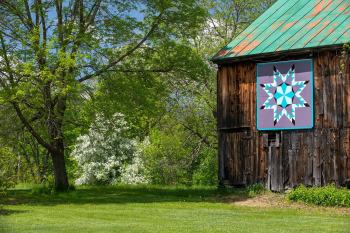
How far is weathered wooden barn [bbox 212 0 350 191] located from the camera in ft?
79.3

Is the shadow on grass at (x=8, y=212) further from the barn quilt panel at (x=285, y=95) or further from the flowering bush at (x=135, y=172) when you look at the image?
the flowering bush at (x=135, y=172)

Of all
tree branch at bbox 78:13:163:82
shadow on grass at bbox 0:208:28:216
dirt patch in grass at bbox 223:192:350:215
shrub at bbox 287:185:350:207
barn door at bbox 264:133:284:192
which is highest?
tree branch at bbox 78:13:163:82

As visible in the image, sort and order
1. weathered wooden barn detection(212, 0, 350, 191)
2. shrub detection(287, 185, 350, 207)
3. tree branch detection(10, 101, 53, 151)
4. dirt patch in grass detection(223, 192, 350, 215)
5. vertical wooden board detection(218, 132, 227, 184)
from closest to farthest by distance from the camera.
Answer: dirt patch in grass detection(223, 192, 350, 215), shrub detection(287, 185, 350, 207), weathered wooden barn detection(212, 0, 350, 191), tree branch detection(10, 101, 53, 151), vertical wooden board detection(218, 132, 227, 184)

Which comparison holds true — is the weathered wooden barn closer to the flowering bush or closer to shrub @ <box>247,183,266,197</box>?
shrub @ <box>247,183,266,197</box>

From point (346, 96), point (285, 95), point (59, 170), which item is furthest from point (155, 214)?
point (59, 170)

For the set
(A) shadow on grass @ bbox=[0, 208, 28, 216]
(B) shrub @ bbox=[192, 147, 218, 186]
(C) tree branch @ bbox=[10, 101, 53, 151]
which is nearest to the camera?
(A) shadow on grass @ bbox=[0, 208, 28, 216]

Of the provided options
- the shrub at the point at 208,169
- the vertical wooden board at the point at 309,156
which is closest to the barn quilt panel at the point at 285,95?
the vertical wooden board at the point at 309,156

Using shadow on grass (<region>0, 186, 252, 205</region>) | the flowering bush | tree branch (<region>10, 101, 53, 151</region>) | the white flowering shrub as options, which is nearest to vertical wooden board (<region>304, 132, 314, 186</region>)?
shadow on grass (<region>0, 186, 252, 205</region>)

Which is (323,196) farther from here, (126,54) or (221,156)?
(126,54)

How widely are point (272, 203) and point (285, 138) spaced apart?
3.42 meters

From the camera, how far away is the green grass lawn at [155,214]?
14.6 metres

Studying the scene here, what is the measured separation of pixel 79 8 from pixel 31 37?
598 cm

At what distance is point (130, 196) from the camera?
86.3 feet

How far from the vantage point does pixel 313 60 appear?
81.0ft
